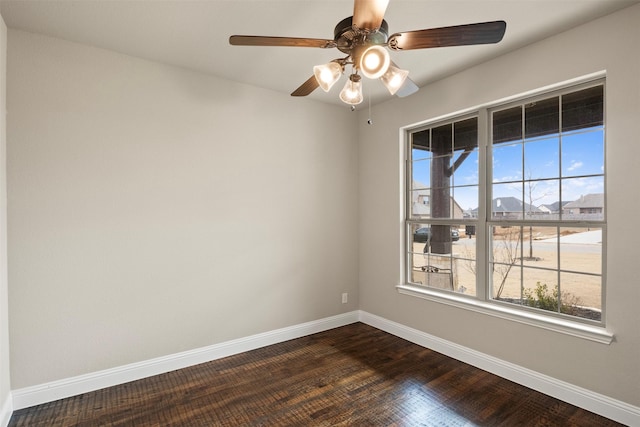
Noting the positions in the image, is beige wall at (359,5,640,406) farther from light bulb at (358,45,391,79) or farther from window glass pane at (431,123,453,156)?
light bulb at (358,45,391,79)

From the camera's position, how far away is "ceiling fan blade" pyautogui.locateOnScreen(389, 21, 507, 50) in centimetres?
147

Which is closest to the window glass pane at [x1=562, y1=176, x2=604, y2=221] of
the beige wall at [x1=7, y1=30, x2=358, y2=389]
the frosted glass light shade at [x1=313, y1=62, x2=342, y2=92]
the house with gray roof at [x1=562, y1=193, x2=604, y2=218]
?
the house with gray roof at [x1=562, y1=193, x2=604, y2=218]

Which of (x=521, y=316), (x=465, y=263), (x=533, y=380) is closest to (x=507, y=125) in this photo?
(x=465, y=263)

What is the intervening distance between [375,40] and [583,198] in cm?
200

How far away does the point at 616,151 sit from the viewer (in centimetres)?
216

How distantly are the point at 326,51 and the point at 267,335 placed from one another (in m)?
2.75

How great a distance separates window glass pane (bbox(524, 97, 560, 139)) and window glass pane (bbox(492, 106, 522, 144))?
6cm

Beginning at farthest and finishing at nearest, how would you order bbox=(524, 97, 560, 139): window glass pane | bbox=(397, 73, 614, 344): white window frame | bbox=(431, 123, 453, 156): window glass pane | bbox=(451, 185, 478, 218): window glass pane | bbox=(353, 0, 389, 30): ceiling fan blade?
bbox=(431, 123, 453, 156): window glass pane
bbox=(451, 185, 478, 218): window glass pane
bbox=(524, 97, 560, 139): window glass pane
bbox=(397, 73, 614, 344): white window frame
bbox=(353, 0, 389, 30): ceiling fan blade

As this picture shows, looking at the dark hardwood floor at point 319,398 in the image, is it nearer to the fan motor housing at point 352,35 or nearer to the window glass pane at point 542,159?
the window glass pane at point 542,159

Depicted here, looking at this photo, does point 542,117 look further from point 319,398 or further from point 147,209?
point 147,209

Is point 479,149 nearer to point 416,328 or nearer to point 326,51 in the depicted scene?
point 326,51

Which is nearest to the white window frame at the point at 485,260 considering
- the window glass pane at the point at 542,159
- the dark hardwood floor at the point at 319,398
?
the window glass pane at the point at 542,159

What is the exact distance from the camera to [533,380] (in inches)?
99.0

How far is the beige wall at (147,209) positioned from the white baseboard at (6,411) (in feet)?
0.46
